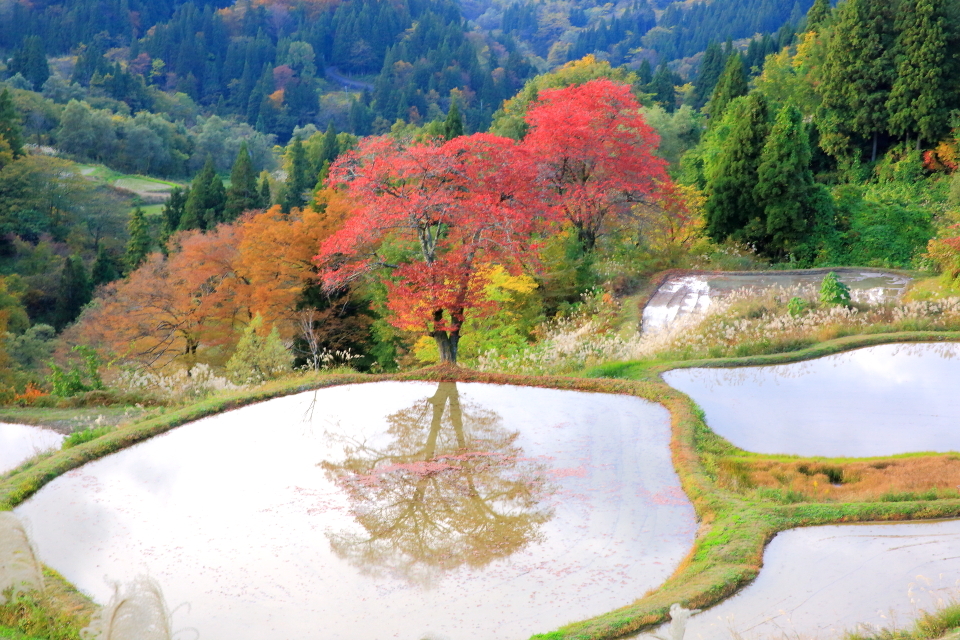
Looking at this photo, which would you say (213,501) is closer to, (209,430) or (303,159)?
(209,430)

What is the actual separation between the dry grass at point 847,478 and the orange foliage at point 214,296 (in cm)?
1515

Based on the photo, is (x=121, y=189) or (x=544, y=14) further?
(x=544, y=14)

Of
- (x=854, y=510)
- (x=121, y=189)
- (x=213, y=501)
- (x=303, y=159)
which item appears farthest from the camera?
(x=121, y=189)

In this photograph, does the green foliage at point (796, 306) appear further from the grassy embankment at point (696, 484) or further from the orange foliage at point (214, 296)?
the orange foliage at point (214, 296)

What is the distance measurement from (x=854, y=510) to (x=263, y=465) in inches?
234

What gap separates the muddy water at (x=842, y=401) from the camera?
29.4 feet

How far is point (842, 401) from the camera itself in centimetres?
1015

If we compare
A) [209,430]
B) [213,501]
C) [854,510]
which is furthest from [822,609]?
[209,430]

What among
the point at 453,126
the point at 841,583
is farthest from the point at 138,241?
the point at 841,583

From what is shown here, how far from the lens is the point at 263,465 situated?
28.8 feet

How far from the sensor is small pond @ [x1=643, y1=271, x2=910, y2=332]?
14.9 m

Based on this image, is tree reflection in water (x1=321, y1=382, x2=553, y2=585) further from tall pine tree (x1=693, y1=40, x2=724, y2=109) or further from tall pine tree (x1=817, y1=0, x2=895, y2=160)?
tall pine tree (x1=693, y1=40, x2=724, y2=109)

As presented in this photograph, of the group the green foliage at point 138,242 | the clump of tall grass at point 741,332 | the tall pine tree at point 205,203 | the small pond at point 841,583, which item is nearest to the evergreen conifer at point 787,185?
the clump of tall grass at point 741,332

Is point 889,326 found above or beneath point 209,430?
above
